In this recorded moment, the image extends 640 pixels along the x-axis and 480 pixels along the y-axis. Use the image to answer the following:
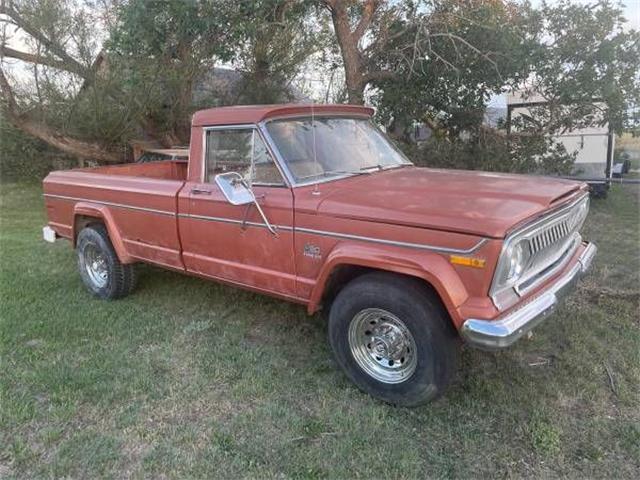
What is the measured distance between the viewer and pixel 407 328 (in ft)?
10.4

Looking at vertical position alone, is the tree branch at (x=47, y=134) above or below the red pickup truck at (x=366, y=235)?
above

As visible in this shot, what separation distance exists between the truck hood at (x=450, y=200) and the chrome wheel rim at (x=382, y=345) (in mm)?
642

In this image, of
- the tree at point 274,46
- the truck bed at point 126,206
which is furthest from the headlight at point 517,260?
the tree at point 274,46

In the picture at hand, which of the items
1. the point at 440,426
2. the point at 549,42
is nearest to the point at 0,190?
the point at 549,42

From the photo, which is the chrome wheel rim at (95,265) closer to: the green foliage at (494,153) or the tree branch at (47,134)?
the green foliage at (494,153)

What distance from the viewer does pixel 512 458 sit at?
2854 millimetres

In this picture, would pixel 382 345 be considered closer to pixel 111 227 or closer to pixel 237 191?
pixel 237 191

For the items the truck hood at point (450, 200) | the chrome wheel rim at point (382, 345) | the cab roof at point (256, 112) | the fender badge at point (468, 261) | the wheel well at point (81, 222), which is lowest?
the chrome wheel rim at point (382, 345)

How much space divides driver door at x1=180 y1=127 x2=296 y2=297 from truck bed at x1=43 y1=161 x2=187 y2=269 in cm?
24

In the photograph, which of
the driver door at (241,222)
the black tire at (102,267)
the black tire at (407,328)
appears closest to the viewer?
the black tire at (407,328)

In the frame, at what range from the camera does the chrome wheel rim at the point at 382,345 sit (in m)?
3.29

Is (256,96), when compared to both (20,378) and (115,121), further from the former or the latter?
(20,378)

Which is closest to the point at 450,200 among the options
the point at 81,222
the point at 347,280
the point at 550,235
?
the point at 550,235

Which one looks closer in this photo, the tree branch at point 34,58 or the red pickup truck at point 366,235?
the red pickup truck at point 366,235
